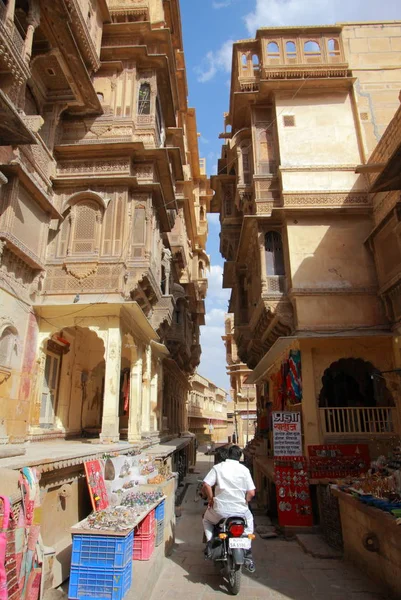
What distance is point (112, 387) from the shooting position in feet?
35.4

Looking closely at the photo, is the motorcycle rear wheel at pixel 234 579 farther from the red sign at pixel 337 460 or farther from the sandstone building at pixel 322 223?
the sandstone building at pixel 322 223

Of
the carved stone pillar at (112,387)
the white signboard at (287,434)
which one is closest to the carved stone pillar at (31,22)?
the carved stone pillar at (112,387)

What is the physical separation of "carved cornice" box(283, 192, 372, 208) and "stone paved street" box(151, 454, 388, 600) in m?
10.1

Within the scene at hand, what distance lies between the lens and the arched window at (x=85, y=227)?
12555 mm

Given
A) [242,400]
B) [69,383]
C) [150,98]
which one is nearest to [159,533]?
[69,383]

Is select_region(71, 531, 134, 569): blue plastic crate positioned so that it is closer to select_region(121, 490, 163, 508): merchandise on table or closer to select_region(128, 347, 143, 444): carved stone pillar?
select_region(121, 490, 163, 508): merchandise on table

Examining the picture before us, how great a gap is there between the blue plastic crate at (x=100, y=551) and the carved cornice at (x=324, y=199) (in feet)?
37.2

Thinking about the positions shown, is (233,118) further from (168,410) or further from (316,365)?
(168,410)

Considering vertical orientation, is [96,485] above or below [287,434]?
below

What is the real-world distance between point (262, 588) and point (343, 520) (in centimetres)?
238

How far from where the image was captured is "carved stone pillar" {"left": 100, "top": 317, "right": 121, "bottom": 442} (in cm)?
1050

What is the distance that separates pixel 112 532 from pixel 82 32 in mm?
13123

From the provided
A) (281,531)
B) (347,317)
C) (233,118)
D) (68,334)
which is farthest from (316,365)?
(233,118)

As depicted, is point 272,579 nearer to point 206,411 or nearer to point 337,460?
point 337,460
